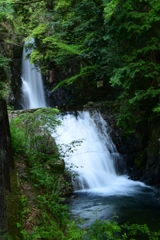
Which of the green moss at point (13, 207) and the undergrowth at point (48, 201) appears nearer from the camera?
the green moss at point (13, 207)

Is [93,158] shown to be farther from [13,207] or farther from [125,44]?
[13,207]

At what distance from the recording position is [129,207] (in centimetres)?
789

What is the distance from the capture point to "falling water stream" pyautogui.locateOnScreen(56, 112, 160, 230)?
7.34 metres

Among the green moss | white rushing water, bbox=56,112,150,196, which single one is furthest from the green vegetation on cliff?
the green moss

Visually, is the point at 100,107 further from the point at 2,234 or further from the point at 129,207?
the point at 2,234

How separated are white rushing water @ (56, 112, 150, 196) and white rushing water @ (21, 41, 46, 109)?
6.44 m

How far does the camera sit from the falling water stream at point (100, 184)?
24.1 ft

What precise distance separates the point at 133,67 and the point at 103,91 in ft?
32.4

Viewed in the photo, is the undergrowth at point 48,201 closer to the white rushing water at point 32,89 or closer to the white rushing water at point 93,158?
the white rushing water at point 93,158

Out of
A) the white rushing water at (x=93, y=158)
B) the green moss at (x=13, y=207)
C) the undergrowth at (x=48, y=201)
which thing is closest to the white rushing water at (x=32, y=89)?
the white rushing water at (x=93, y=158)

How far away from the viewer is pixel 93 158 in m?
12.3

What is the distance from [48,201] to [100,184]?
6.58 meters

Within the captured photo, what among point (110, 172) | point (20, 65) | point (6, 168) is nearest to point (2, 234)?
point (6, 168)

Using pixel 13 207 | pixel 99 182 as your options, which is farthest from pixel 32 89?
pixel 13 207
